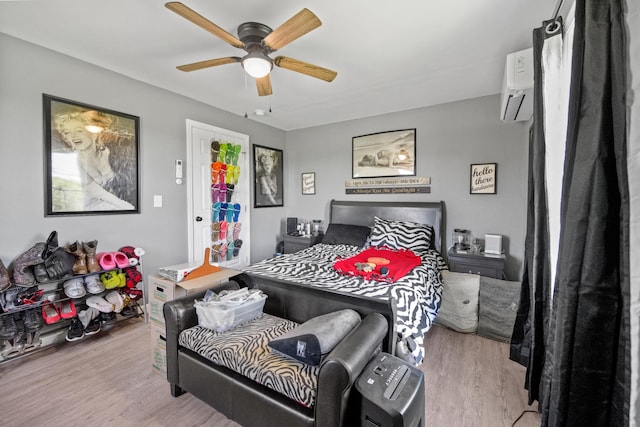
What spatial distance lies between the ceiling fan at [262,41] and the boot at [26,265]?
72.4 inches

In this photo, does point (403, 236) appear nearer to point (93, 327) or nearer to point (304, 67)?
point (304, 67)

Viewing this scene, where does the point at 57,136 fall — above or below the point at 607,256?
above

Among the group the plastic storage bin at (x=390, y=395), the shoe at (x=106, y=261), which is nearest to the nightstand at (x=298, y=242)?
the shoe at (x=106, y=261)

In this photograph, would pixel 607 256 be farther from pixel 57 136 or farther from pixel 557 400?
pixel 57 136

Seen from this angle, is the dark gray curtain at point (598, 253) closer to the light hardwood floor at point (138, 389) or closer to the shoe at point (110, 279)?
the light hardwood floor at point (138, 389)

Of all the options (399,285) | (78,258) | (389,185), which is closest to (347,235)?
(389,185)

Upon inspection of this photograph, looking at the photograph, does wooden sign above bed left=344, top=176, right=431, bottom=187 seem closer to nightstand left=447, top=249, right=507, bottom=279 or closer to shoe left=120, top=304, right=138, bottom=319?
nightstand left=447, top=249, right=507, bottom=279

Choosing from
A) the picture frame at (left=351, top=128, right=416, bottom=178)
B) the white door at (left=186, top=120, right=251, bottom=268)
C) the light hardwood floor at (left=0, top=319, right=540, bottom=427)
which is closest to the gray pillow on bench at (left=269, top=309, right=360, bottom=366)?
the light hardwood floor at (left=0, top=319, right=540, bottom=427)

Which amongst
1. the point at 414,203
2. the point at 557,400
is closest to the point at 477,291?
the point at 414,203

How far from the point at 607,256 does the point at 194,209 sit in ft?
11.6

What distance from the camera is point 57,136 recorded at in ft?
7.59

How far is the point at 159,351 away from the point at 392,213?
9.56ft

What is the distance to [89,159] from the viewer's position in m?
2.50

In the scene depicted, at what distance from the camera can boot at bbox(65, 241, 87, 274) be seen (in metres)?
2.29
